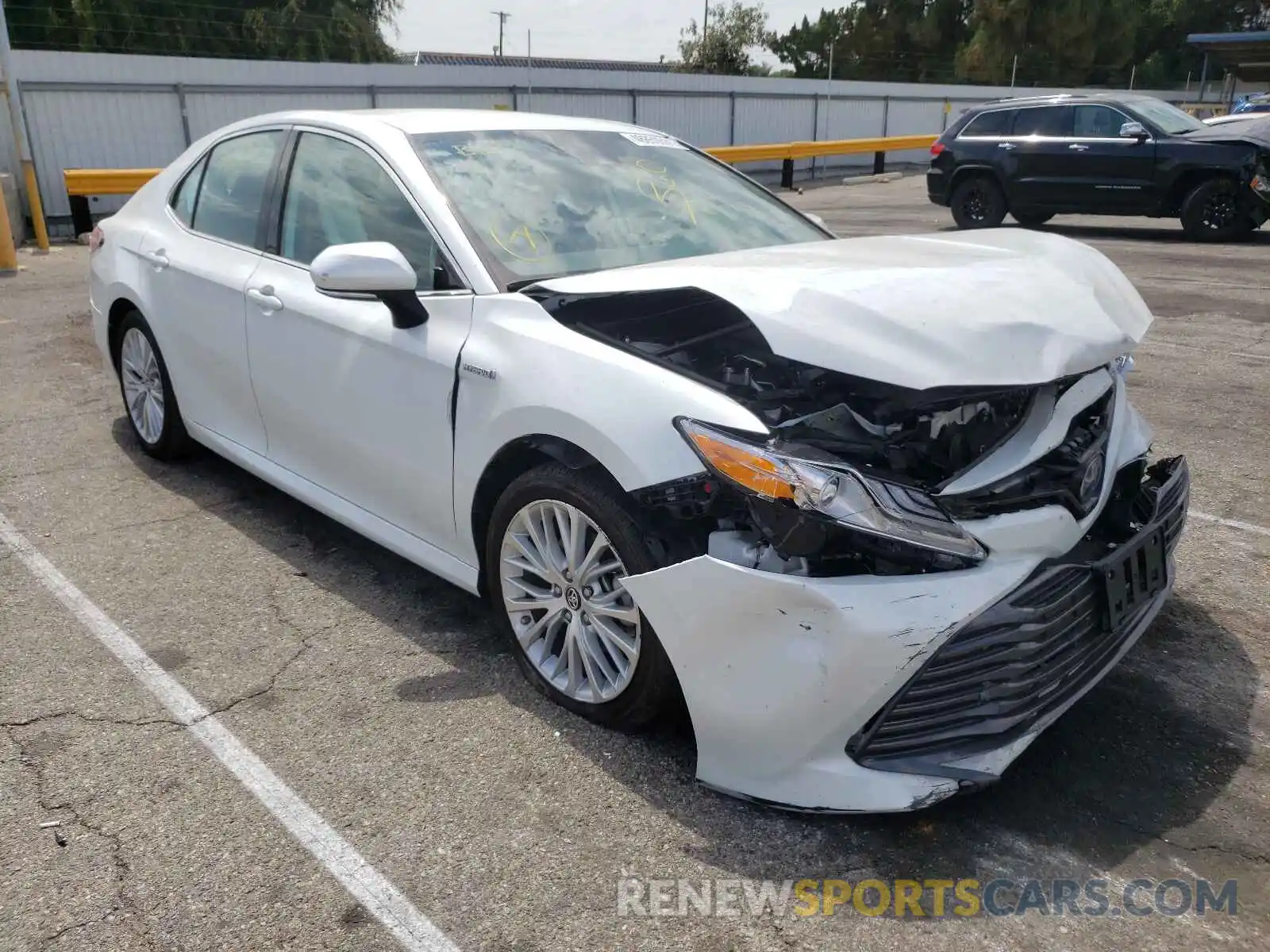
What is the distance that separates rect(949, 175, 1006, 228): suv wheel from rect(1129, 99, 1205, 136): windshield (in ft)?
6.23

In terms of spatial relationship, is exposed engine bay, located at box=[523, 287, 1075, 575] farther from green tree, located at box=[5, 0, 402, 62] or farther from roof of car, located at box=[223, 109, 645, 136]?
green tree, located at box=[5, 0, 402, 62]

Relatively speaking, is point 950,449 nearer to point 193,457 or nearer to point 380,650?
point 380,650

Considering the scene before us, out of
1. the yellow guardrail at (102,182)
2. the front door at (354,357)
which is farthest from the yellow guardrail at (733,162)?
the front door at (354,357)

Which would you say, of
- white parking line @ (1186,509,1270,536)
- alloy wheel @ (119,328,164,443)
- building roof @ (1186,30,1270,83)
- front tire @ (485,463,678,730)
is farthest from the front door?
building roof @ (1186,30,1270,83)

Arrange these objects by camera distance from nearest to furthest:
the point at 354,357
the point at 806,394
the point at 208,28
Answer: the point at 806,394
the point at 354,357
the point at 208,28

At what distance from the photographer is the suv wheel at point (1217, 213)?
40.9 ft

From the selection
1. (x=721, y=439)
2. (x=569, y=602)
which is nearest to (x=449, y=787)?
(x=569, y=602)

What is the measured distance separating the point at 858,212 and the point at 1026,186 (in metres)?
3.97

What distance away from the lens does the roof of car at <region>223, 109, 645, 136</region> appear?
3740 millimetres

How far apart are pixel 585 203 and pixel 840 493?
5.53 feet

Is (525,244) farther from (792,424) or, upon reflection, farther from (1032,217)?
(1032,217)

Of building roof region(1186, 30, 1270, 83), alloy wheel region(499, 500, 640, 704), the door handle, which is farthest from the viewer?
building roof region(1186, 30, 1270, 83)

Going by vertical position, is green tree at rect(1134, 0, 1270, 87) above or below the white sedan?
above

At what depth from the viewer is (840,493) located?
2365 millimetres
